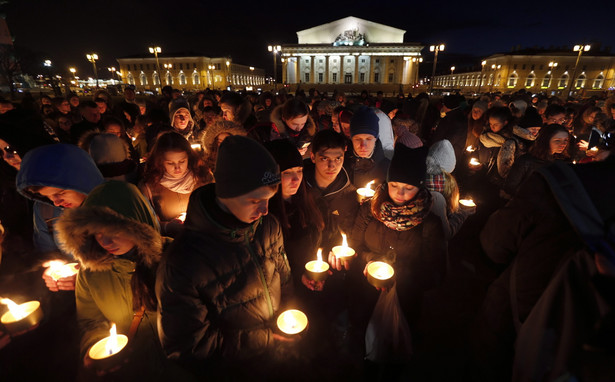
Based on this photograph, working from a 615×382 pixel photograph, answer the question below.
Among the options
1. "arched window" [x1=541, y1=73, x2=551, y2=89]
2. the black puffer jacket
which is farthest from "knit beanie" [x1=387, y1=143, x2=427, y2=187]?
"arched window" [x1=541, y1=73, x2=551, y2=89]

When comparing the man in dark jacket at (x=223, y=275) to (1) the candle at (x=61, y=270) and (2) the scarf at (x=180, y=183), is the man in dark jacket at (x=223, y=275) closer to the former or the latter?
(1) the candle at (x=61, y=270)

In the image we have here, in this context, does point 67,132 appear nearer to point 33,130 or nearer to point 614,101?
point 33,130

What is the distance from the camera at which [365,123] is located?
3.67m

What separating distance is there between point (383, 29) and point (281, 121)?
240ft

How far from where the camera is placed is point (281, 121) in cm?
457

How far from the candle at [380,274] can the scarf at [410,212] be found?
1.38 ft

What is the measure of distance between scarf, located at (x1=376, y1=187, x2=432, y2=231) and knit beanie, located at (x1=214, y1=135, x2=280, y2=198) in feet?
4.19

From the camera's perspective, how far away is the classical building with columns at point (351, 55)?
62.6 meters

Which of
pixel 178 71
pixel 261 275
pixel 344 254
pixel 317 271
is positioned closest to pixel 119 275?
pixel 261 275

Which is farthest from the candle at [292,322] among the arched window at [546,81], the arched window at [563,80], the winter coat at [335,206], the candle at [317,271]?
the arched window at [563,80]

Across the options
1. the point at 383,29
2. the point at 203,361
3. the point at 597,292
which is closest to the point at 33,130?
the point at 203,361

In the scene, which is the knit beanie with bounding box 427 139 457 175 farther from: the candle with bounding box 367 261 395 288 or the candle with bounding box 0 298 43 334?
the candle with bounding box 0 298 43 334

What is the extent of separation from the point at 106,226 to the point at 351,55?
2797 inches

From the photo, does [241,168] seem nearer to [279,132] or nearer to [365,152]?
[365,152]
